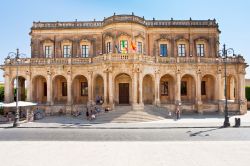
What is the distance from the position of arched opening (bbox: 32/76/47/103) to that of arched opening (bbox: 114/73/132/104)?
1213cm

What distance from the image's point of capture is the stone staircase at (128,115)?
30.3 metres

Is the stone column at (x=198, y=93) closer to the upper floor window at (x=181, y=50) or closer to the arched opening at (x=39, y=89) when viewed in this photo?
the upper floor window at (x=181, y=50)

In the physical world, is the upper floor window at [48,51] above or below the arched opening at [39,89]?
above

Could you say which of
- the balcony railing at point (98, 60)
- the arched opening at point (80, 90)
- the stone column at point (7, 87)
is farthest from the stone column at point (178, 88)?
the stone column at point (7, 87)

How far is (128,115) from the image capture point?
1219 inches

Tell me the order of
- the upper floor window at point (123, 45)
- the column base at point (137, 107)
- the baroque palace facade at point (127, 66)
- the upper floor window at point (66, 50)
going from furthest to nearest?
the upper floor window at point (66, 50) → the upper floor window at point (123, 45) → the baroque palace facade at point (127, 66) → the column base at point (137, 107)

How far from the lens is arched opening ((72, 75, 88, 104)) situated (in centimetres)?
4062

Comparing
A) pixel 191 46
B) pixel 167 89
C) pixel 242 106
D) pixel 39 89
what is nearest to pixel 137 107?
pixel 167 89

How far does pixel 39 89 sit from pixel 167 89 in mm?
19861

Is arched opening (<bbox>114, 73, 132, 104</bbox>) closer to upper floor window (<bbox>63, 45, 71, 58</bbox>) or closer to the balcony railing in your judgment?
the balcony railing

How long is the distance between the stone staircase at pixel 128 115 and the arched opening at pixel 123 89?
4128 millimetres

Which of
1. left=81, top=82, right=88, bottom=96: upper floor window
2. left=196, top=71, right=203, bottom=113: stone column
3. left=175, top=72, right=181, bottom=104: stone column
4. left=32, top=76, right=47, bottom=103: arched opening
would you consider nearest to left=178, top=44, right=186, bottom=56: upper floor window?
left=196, top=71, right=203, bottom=113: stone column
